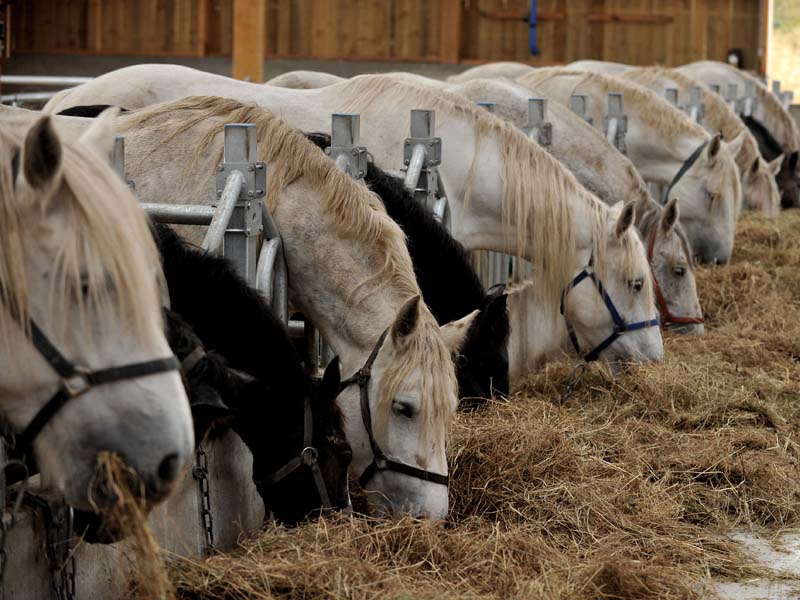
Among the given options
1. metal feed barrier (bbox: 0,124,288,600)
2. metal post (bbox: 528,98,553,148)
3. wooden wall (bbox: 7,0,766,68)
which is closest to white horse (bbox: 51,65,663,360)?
metal post (bbox: 528,98,553,148)

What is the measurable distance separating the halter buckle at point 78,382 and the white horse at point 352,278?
139 cm

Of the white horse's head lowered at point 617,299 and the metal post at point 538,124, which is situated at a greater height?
the metal post at point 538,124

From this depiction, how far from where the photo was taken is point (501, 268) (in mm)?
6344

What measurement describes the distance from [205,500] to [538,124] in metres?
3.83

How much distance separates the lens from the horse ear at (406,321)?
129 inches

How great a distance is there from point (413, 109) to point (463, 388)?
1.36 m

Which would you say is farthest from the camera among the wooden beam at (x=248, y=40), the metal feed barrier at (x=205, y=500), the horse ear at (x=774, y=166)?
the horse ear at (x=774, y=166)

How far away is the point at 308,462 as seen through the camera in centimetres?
322

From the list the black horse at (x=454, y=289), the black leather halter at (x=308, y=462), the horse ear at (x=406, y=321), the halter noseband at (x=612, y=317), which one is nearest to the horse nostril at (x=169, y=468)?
the black leather halter at (x=308, y=462)

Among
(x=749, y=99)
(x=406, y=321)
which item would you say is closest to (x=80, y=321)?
(x=406, y=321)

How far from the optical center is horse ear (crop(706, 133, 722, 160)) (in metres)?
7.39

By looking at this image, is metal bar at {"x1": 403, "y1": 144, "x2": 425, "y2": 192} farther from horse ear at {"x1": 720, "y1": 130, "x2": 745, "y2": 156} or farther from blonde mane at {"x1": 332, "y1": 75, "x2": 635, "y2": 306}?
horse ear at {"x1": 720, "y1": 130, "x2": 745, "y2": 156}

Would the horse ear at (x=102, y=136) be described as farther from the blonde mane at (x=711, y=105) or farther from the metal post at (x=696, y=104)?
the blonde mane at (x=711, y=105)

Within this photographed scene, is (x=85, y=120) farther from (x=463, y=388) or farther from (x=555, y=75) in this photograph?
A: (x=555, y=75)
